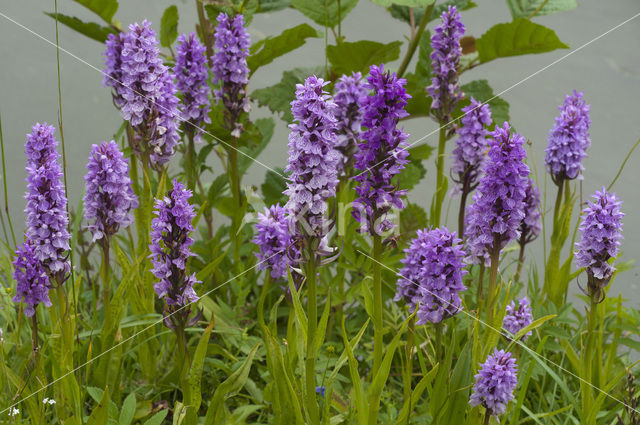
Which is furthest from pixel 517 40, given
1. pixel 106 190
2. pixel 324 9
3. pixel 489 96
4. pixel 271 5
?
pixel 106 190

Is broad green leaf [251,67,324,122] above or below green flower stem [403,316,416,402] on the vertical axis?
above

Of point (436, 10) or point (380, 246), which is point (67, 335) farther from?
point (436, 10)

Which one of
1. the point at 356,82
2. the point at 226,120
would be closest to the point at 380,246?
the point at 356,82

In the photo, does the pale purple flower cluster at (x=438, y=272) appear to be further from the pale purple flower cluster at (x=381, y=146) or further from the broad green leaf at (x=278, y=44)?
the broad green leaf at (x=278, y=44)

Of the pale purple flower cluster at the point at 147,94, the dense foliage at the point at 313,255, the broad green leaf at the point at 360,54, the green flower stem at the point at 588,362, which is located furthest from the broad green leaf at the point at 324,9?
the green flower stem at the point at 588,362

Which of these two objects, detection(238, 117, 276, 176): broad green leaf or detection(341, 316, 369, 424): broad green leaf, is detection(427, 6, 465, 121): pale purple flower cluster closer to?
detection(238, 117, 276, 176): broad green leaf

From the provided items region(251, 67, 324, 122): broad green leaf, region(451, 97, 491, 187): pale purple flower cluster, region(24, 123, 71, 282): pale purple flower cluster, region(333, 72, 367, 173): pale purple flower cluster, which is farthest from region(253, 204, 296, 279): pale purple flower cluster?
region(251, 67, 324, 122): broad green leaf

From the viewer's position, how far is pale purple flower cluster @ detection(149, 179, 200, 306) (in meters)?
1.41

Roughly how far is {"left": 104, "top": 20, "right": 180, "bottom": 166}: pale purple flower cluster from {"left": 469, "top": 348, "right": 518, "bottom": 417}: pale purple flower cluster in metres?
0.97

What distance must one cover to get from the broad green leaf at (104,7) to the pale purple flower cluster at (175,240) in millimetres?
1246

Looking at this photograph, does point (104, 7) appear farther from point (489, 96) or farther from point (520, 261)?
point (520, 261)

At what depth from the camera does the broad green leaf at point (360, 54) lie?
2291mm

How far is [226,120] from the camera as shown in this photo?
2307mm

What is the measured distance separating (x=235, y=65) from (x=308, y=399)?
107 centimetres
